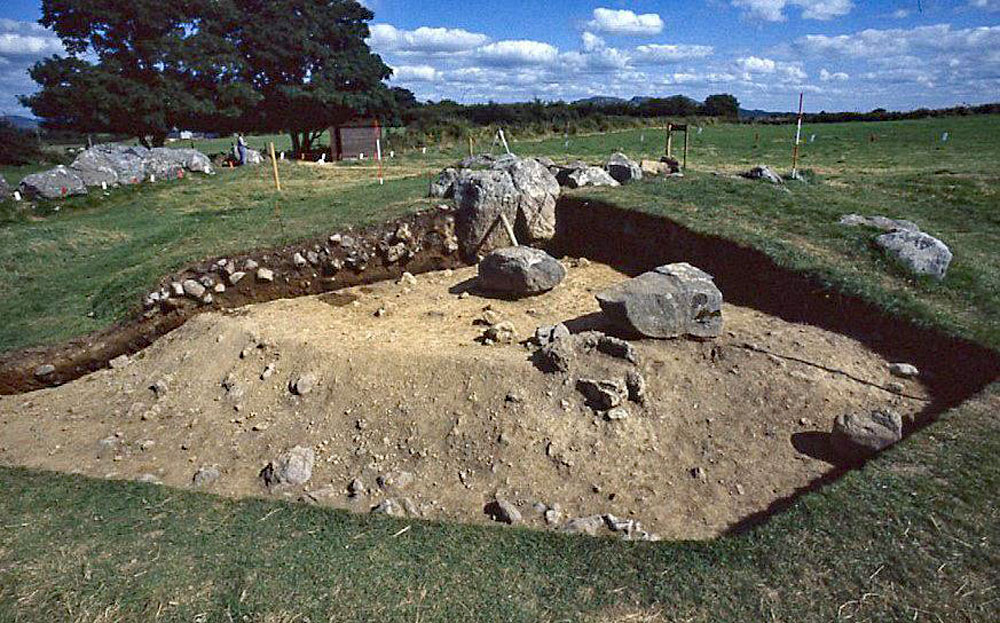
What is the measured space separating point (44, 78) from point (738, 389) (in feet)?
99.3

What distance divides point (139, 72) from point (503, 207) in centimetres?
2378

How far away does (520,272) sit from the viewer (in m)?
10.0

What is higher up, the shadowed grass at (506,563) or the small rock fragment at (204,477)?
the shadowed grass at (506,563)

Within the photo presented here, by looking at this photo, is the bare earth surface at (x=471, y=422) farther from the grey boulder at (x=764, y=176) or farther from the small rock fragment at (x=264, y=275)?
the grey boulder at (x=764, y=176)

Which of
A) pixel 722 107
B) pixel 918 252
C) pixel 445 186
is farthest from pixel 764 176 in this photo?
pixel 722 107

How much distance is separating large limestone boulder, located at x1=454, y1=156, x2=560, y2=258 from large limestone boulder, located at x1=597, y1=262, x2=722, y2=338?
4934 mm

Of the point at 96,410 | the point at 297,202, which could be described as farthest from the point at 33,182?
the point at 96,410

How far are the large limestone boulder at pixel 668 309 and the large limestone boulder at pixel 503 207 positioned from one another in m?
4.93

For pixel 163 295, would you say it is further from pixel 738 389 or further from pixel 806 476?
pixel 806 476

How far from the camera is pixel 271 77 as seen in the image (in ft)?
101

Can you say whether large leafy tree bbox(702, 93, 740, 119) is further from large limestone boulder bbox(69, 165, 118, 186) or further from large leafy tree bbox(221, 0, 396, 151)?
large limestone boulder bbox(69, 165, 118, 186)

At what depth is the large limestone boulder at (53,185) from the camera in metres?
17.4

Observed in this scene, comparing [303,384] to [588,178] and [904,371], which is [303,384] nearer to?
[904,371]

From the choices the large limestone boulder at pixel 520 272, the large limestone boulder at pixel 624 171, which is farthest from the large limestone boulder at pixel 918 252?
the large limestone boulder at pixel 624 171
